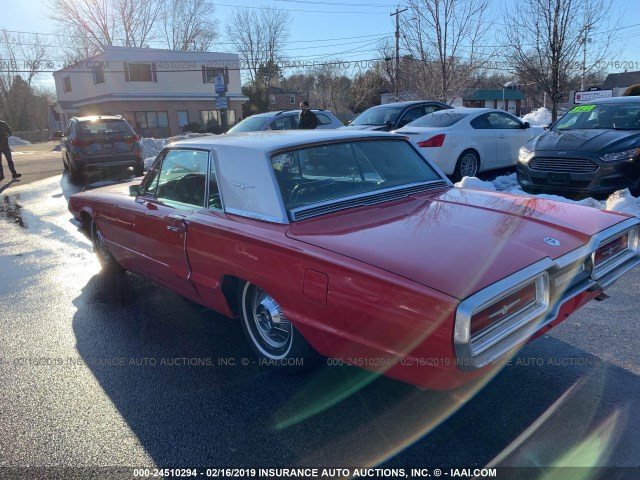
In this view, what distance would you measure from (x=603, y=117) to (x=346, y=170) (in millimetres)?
6056

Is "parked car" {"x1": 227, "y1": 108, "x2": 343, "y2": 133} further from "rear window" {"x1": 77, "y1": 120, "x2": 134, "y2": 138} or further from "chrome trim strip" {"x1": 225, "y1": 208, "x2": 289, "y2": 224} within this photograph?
"chrome trim strip" {"x1": 225, "y1": 208, "x2": 289, "y2": 224}

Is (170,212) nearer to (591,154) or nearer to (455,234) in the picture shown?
(455,234)

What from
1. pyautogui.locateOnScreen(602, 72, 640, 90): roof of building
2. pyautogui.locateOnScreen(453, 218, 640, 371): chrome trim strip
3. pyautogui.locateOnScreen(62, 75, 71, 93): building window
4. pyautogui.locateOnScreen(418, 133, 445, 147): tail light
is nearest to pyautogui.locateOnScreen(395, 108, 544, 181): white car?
pyautogui.locateOnScreen(418, 133, 445, 147): tail light

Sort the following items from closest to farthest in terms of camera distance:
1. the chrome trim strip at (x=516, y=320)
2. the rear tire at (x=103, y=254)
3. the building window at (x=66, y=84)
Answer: the chrome trim strip at (x=516, y=320), the rear tire at (x=103, y=254), the building window at (x=66, y=84)

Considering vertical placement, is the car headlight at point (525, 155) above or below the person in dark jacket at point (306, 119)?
below

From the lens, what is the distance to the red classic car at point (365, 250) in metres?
2.23

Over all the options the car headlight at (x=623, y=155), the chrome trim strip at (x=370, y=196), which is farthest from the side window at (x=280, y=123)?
the chrome trim strip at (x=370, y=196)

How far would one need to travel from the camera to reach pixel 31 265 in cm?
602

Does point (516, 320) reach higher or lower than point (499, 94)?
lower

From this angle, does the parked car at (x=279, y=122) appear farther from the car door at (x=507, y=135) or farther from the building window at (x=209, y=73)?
the building window at (x=209, y=73)

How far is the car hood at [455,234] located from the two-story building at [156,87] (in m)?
31.6

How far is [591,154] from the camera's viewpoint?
6.68m

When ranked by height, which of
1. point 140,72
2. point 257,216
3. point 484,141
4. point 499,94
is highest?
point 140,72

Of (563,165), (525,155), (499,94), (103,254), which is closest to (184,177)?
(103,254)
